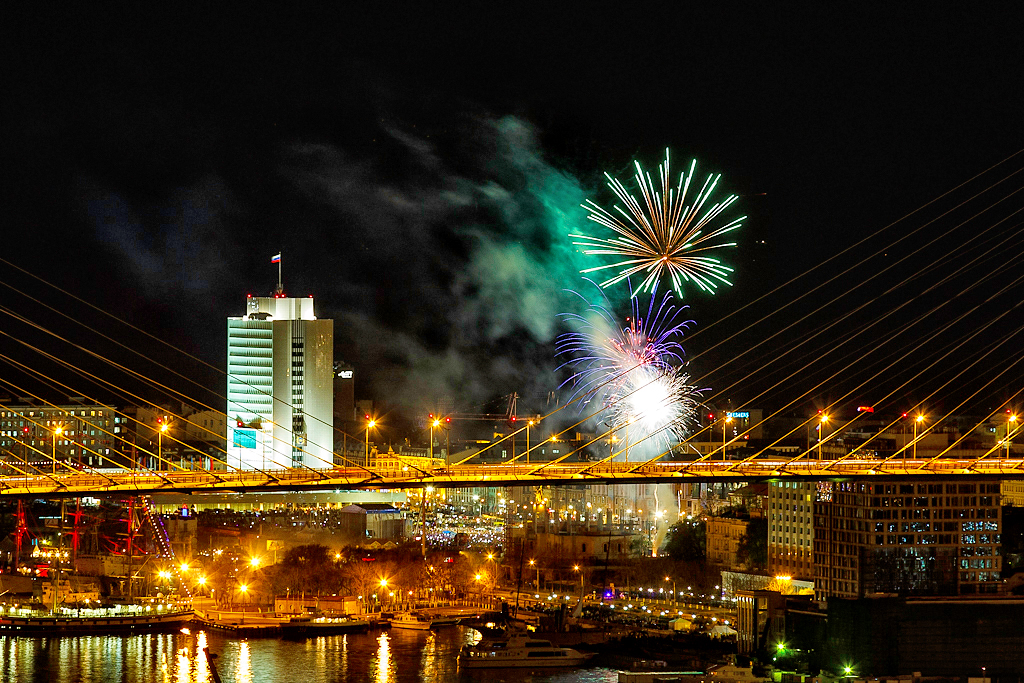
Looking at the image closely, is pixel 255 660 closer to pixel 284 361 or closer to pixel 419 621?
pixel 419 621

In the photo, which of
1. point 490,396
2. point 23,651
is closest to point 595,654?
point 23,651

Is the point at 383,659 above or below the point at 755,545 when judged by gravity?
below

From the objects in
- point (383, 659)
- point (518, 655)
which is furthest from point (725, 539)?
point (383, 659)

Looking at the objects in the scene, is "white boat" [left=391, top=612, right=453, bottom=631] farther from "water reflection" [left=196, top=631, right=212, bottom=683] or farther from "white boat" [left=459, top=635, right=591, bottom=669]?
"water reflection" [left=196, top=631, right=212, bottom=683]

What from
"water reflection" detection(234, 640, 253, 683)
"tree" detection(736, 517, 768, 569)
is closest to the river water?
"water reflection" detection(234, 640, 253, 683)

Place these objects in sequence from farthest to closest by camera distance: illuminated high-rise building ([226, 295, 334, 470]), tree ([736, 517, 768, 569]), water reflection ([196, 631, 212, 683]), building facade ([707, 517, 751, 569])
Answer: illuminated high-rise building ([226, 295, 334, 470]), building facade ([707, 517, 751, 569]), tree ([736, 517, 768, 569]), water reflection ([196, 631, 212, 683])

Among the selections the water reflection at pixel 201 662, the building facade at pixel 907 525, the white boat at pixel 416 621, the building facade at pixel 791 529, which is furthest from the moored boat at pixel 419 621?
the building facade at pixel 791 529

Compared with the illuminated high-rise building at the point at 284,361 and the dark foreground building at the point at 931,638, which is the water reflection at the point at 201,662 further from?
the illuminated high-rise building at the point at 284,361
